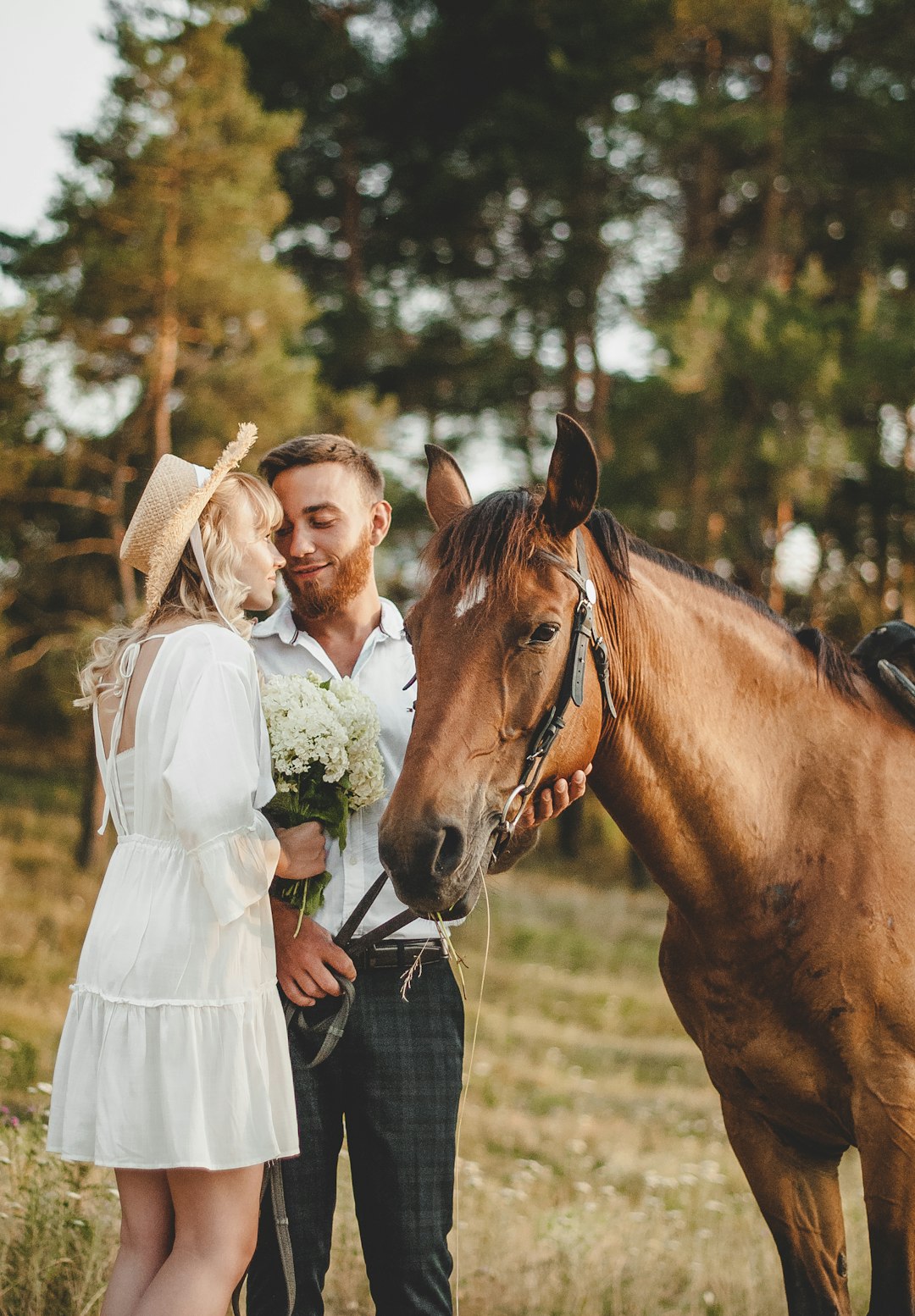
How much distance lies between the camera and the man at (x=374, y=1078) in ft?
8.95

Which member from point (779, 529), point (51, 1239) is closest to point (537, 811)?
point (51, 1239)

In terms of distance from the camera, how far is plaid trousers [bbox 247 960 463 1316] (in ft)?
8.98

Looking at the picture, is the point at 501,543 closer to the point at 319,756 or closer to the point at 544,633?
the point at 544,633

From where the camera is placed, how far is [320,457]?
10.3ft

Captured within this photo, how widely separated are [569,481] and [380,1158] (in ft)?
5.76

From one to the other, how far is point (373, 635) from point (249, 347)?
12.0m

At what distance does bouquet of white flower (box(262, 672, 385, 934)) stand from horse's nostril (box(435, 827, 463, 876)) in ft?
1.43

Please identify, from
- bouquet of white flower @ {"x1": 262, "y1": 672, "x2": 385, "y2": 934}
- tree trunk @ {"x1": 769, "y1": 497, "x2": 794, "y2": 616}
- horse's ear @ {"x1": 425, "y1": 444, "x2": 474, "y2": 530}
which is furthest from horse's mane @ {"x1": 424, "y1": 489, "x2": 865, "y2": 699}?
tree trunk @ {"x1": 769, "y1": 497, "x2": 794, "y2": 616}

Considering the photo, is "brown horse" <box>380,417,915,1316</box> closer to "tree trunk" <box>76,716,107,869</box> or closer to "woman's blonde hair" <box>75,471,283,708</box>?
"woman's blonde hair" <box>75,471,283,708</box>

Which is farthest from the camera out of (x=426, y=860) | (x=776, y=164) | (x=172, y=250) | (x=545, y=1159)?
(x=776, y=164)

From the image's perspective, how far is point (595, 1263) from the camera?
4.39m

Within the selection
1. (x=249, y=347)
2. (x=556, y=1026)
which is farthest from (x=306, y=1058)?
(x=249, y=347)

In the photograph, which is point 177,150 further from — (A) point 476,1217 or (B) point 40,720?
(A) point 476,1217

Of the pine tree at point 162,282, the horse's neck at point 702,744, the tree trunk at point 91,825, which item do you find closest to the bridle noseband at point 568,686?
the horse's neck at point 702,744
